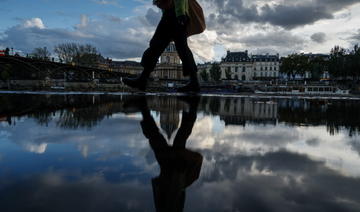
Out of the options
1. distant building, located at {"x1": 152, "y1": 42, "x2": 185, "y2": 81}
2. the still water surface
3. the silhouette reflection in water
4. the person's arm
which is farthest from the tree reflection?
distant building, located at {"x1": 152, "y1": 42, "x2": 185, "y2": 81}

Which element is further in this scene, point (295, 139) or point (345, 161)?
point (295, 139)

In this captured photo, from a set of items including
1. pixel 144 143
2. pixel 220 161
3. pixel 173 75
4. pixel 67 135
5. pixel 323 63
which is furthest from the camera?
pixel 173 75

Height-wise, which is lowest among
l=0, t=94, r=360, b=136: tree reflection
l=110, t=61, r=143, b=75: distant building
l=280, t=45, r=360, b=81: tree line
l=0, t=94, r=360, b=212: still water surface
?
l=0, t=94, r=360, b=212: still water surface

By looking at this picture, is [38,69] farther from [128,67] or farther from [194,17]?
[128,67]

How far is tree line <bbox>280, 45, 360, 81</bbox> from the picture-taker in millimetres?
62456

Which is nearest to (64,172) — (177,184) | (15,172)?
(15,172)

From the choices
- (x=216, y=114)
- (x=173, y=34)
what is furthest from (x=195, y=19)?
(x=216, y=114)

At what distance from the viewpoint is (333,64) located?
68.9 meters

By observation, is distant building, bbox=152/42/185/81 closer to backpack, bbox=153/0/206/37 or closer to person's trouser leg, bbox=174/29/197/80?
backpack, bbox=153/0/206/37

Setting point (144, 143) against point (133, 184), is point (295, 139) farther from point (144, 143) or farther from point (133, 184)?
point (133, 184)

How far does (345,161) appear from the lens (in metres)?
3.93

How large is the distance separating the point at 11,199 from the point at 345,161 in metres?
4.88

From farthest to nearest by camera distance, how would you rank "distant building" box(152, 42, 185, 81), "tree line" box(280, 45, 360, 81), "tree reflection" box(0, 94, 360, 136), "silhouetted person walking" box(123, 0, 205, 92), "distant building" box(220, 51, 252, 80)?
"distant building" box(152, 42, 185, 81), "distant building" box(220, 51, 252, 80), "tree line" box(280, 45, 360, 81), "silhouetted person walking" box(123, 0, 205, 92), "tree reflection" box(0, 94, 360, 136)

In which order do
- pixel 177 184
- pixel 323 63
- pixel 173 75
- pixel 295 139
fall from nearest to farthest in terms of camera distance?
pixel 177 184, pixel 295 139, pixel 323 63, pixel 173 75
